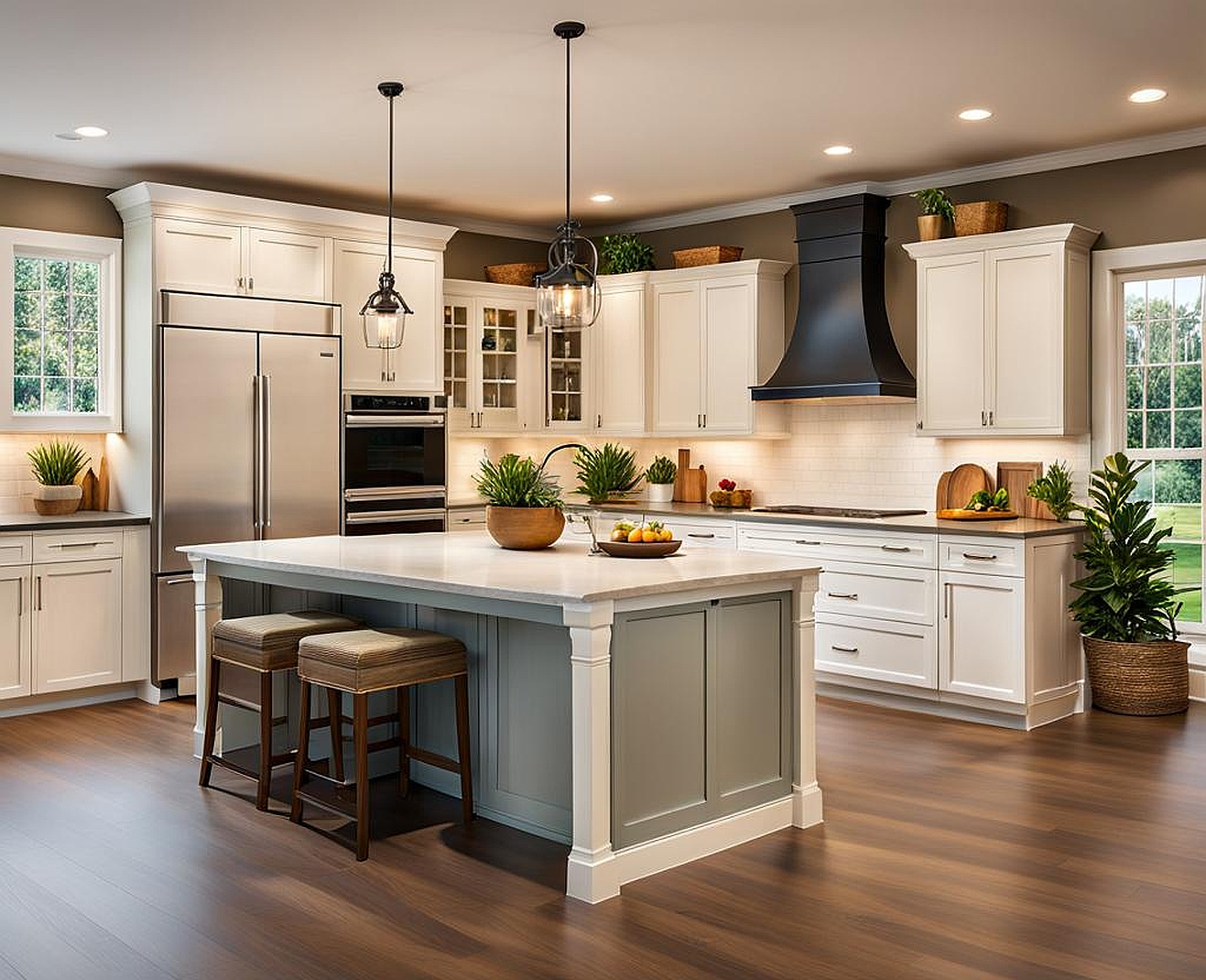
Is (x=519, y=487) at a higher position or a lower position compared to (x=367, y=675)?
higher

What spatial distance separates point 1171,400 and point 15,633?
5.95 metres

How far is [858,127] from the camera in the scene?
18.6 feet

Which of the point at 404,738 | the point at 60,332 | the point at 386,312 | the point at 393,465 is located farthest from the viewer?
the point at 393,465

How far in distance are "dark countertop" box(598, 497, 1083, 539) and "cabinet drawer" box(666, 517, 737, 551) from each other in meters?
0.05

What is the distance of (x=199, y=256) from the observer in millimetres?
6398

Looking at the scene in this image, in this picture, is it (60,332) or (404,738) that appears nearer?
(404,738)

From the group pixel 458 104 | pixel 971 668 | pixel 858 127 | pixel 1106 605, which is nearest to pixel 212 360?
pixel 458 104

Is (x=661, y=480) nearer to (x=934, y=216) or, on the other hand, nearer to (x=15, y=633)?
(x=934, y=216)

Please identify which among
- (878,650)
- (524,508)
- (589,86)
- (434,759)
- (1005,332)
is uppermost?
(589,86)

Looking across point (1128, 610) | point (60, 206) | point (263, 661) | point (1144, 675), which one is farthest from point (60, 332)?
point (1144, 675)

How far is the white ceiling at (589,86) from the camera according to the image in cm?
418

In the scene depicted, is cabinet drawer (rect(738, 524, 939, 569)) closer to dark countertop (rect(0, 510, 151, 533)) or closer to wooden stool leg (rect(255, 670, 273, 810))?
wooden stool leg (rect(255, 670, 273, 810))

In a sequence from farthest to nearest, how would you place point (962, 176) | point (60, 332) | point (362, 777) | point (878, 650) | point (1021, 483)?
1. point (962, 176)
2. point (60, 332)
3. point (1021, 483)
4. point (878, 650)
5. point (362, 777)

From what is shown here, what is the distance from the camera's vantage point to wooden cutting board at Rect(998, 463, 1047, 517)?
6.29 meters
